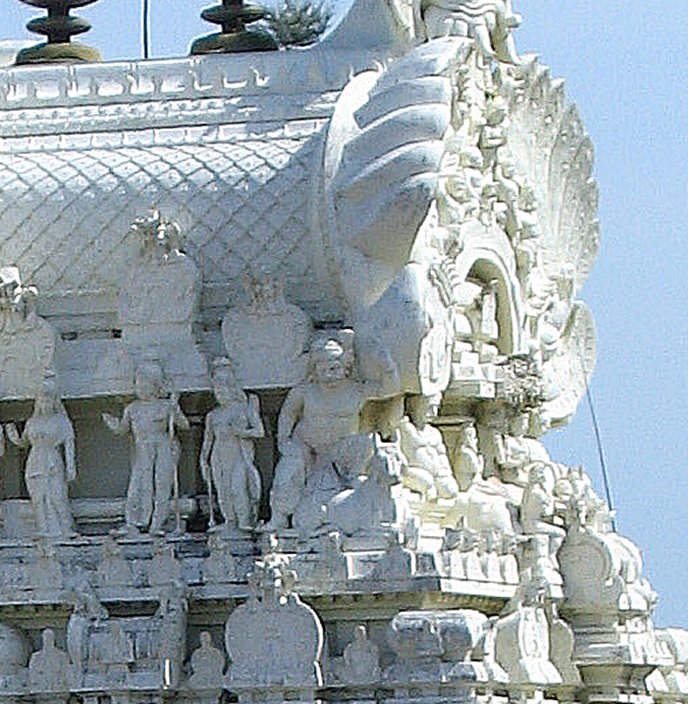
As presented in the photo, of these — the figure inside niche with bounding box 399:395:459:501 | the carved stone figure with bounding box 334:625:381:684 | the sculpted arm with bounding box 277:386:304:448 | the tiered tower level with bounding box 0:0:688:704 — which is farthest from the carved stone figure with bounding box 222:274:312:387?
the carved stone figure with bounding box 334:625:381:684

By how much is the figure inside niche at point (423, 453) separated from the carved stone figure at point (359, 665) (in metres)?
1.91

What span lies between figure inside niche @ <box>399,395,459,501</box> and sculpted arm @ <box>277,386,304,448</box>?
1.06m

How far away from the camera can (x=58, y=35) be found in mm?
39781

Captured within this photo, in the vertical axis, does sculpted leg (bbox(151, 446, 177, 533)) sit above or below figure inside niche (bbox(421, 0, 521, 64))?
below

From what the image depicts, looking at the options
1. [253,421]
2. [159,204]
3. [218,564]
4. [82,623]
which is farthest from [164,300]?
[82,623]

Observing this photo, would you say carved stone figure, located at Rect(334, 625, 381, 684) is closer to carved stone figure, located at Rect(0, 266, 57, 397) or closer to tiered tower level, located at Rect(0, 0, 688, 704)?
tiered tower level, located at Rect(0, 0, 688, 704)

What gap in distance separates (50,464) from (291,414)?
2429 millimetres

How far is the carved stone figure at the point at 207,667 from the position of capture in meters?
34.1

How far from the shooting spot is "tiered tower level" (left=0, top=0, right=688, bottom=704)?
34.1 metres

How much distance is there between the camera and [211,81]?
37000mm

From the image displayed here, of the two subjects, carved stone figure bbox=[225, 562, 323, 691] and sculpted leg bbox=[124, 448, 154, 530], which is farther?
sculpted leg bbox=[124, 448, 154, 530]

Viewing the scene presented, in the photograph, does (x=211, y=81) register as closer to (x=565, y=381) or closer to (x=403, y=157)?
(x=403, y=157)

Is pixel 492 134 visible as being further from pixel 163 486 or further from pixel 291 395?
pixel 163 486

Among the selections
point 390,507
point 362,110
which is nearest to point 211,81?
point 362,110
